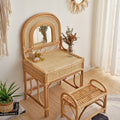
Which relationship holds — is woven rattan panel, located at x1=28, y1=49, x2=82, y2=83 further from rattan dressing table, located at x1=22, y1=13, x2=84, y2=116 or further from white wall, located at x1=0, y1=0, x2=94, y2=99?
white wall, located at x1=0, y1=0, x2=94, y2=99

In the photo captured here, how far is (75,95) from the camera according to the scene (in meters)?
2.99

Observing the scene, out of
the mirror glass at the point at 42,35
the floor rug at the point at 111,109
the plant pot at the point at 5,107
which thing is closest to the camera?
the plant pot at the point at 5,107

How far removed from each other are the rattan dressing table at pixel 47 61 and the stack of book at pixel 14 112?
26cm

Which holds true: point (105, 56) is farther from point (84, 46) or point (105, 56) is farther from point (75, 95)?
point (75, 95)

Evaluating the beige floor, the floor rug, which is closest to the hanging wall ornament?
the beige floor

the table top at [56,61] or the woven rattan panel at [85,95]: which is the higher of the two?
the table top at [56,61]

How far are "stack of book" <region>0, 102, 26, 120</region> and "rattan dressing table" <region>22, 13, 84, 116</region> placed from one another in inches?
10.2

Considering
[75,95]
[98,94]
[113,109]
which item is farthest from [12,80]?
[113,109]

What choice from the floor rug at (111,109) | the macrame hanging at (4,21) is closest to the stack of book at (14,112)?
the floor rug at (111,109)

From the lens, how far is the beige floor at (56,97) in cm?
311

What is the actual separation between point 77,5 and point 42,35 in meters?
0.81

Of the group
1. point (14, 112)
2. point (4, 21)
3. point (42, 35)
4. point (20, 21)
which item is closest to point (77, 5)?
point (42, 35)

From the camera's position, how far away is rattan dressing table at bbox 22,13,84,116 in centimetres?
295

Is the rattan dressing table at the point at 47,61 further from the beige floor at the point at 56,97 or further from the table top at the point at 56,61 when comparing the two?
the beige floor at the point at 56,97
